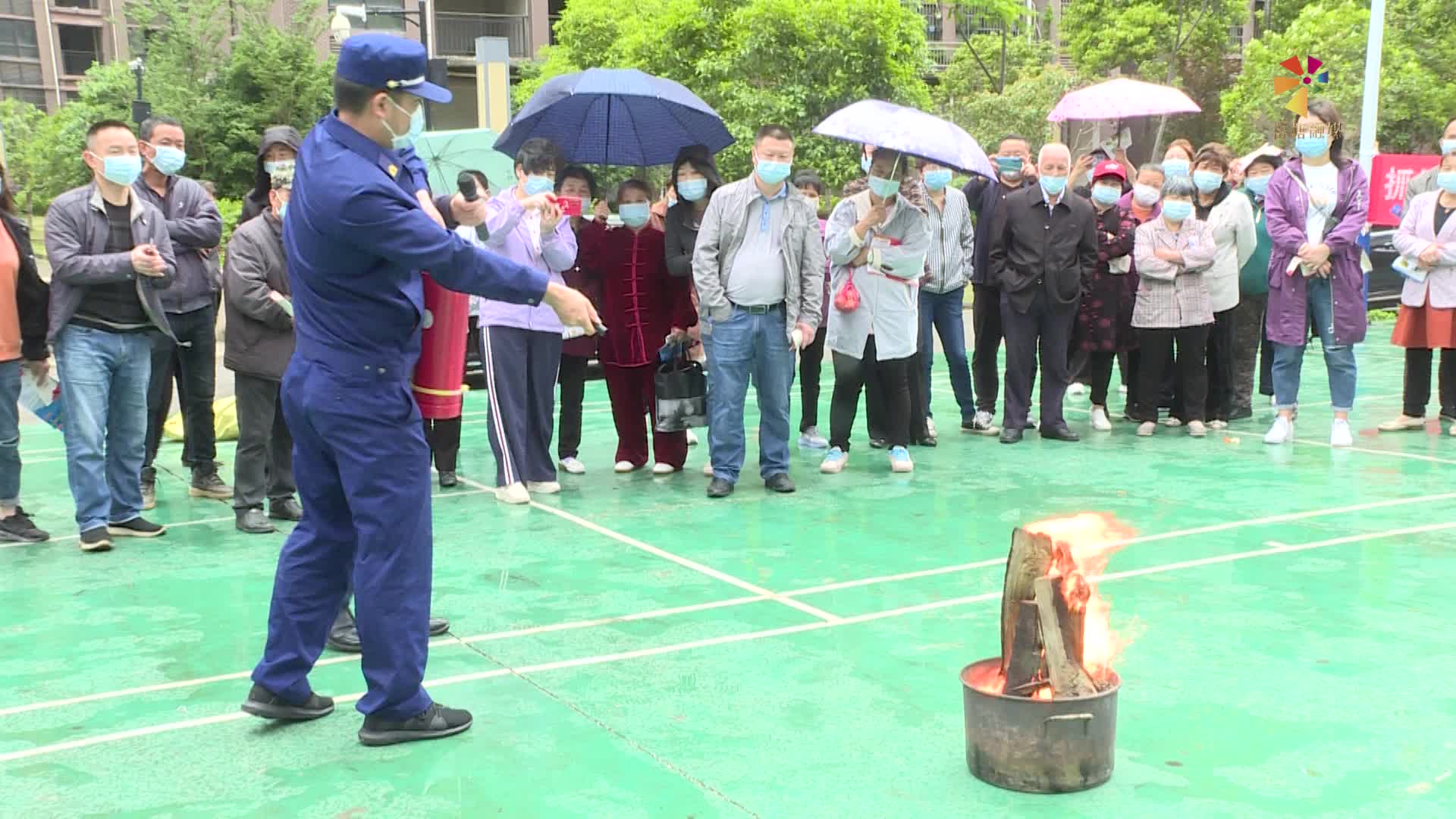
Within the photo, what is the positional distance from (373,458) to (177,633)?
197cm

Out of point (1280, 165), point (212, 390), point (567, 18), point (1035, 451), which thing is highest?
point (567, 18)

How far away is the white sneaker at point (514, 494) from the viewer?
8.38 m

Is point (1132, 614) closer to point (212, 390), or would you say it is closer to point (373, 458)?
point (373, 458)

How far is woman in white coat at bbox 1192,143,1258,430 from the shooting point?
1057 centimetres

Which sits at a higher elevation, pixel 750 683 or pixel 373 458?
pixel 373 458

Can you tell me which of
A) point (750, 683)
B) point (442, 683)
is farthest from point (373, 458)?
point (750, 683)

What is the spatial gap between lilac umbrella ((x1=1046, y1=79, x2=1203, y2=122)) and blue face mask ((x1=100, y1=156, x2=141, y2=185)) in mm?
Answer: 7300

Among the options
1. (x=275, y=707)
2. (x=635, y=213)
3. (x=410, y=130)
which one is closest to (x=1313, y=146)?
(x=635, y=213)

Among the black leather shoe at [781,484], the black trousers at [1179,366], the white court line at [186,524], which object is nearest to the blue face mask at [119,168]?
the white court line at [186,524]

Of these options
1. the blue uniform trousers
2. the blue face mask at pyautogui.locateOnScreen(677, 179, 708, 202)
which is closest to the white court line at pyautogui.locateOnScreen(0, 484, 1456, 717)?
the blue uniform trousers

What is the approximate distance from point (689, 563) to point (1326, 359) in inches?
223

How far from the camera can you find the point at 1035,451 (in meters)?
9.91

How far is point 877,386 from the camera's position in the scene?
31.1 ft

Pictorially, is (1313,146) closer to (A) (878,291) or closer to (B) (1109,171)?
(B) (1109,171)
